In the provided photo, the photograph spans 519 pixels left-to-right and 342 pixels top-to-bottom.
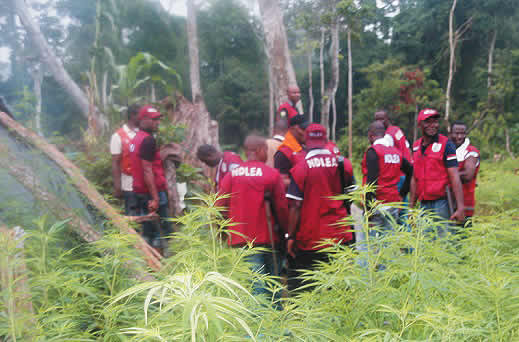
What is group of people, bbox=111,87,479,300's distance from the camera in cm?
295

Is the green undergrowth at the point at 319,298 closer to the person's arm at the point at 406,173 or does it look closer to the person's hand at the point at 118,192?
the person's arm at the point at 406,173

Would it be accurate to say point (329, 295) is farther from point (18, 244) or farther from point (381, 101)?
point (381, 101)

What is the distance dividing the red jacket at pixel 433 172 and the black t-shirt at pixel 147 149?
274 cm

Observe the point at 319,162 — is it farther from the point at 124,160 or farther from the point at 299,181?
the point at 124,160

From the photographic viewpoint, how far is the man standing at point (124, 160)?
4008 millimetres

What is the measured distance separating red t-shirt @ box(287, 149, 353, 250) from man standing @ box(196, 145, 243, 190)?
0.72 meters

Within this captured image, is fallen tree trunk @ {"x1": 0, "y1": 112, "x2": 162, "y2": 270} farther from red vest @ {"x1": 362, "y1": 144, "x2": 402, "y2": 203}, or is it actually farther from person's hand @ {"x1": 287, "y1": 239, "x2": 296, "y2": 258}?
red vest @ {"x1": 362, "y1": 144, "x2": 402, "y2": 203}

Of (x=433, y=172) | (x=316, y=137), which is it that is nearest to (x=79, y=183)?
(x=316, y=137)

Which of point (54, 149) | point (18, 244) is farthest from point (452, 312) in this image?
point (54, 149)

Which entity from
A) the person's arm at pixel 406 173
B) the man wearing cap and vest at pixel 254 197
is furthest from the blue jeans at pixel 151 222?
the person's arm at pixel 406 173

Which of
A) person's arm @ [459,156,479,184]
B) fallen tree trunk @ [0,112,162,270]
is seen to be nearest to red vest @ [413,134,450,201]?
person's arm @ [459,156,479,184]

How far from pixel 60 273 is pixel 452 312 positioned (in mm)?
1456

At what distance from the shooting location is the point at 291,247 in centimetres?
319

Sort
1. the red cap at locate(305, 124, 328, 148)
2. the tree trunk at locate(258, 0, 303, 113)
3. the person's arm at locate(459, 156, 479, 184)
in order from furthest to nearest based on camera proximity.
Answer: the tree trunk at locate(258, 0, 303, 113)
the person's arm at locate(459, 156, 479, 184)
the red cap at locate(305, 124, 328, 148)
